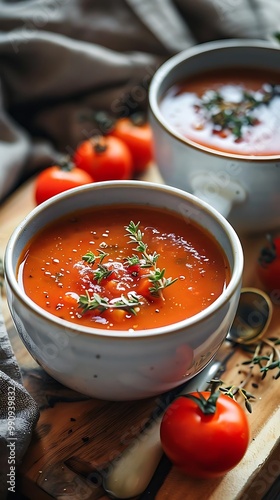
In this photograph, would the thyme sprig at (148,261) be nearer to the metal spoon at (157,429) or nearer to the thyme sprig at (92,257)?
the thyme sprig at (92,257)

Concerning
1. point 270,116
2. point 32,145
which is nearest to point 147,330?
point 270,116

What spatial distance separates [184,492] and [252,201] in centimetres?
77

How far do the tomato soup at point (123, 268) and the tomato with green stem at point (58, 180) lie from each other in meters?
0.40

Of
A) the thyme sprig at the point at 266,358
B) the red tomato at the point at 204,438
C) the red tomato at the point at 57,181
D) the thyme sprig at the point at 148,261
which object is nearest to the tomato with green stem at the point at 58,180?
the red tomato at the point at 57,181

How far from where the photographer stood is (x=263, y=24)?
8.23 ft

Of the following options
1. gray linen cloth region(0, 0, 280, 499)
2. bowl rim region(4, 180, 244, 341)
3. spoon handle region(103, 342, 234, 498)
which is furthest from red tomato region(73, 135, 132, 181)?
spoon handle region(103, 342, 234, 498)

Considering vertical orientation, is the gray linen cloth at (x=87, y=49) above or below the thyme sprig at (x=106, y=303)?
below

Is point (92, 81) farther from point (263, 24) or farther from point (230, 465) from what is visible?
point (230, 465)

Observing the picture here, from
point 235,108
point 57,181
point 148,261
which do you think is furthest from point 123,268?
point 235,108

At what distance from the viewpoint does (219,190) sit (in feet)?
6.28

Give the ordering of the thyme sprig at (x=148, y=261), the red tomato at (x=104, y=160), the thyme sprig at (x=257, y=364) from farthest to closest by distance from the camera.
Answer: the red tomato at (x=104, y=160) < the thyme sprig at (x=257, y=364) < the thyme sprig at (x=148, y=261)

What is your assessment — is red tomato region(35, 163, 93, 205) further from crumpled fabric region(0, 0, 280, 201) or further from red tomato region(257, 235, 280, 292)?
red tomato region(257, 235, 280, 292)

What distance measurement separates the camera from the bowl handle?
1.90 meters

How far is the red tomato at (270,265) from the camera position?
1905mm
